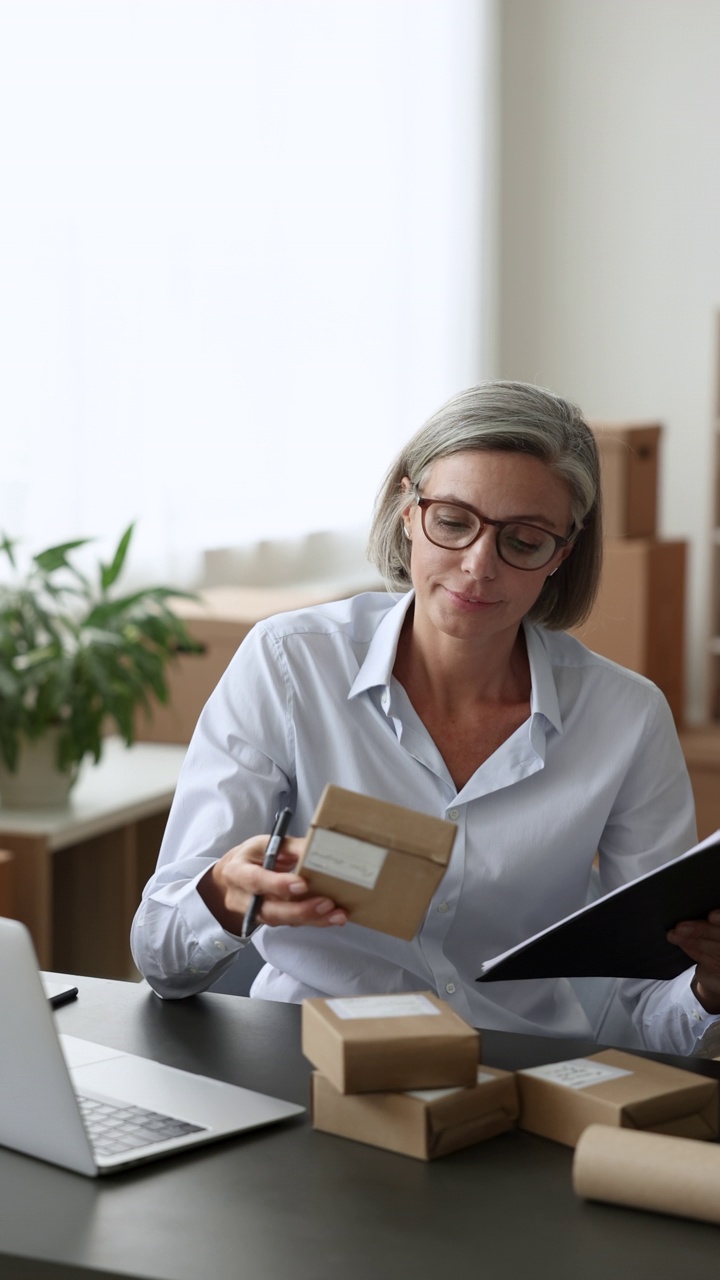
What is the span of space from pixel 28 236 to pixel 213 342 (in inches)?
34.2

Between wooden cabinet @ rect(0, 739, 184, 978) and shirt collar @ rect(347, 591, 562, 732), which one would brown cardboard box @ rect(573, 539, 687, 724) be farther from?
shirt collar @ rect(347, 591, 562, 732)

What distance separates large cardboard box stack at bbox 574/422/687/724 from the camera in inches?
179

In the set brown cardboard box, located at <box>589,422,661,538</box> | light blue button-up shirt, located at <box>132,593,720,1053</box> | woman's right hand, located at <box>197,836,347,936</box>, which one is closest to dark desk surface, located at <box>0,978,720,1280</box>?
woman's right hand, located at <box>197,836,347,936</box>

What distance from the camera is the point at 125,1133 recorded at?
1.02 meters

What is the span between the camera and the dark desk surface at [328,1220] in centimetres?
85

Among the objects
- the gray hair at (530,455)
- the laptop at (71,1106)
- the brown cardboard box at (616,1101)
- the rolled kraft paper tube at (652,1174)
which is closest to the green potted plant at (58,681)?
the gray hair at (530,455)

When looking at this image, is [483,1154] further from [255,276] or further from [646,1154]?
[255,276]

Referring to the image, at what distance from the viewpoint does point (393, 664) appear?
5.21ft

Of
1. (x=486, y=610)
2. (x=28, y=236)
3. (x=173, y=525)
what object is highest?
(x=28, y=236)

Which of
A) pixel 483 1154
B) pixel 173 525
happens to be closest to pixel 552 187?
pixel 173 525

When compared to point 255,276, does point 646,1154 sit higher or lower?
lower

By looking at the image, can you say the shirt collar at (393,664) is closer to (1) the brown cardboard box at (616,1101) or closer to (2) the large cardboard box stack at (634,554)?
(1) the brown cardboard box at (616,1101)

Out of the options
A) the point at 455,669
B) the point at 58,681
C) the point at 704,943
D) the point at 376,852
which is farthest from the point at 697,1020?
the point at 58,681

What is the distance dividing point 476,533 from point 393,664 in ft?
0.56
